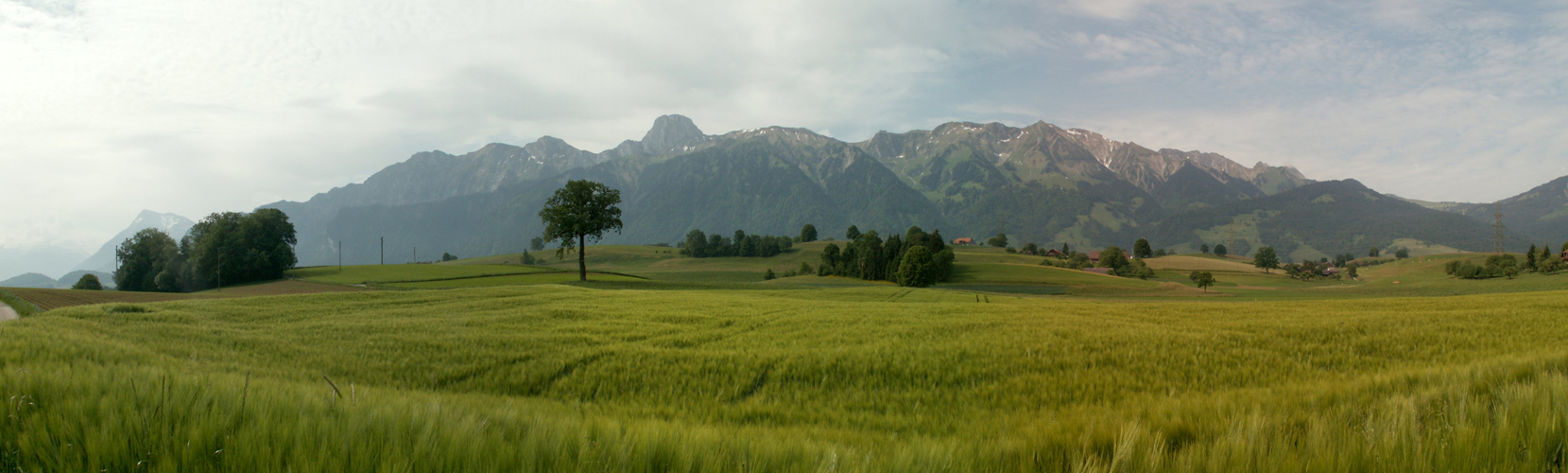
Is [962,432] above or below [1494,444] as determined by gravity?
below

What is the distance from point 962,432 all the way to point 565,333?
28.3 ft

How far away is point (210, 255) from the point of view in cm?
7200

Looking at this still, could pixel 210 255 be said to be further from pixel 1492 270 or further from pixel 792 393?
pixel 1492 270

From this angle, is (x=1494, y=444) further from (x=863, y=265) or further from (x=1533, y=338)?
(x=863, y=265)

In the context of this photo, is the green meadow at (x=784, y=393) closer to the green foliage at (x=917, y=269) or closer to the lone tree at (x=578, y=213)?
the lone tree at (x=578, y=213)

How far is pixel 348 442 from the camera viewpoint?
2.21 metres

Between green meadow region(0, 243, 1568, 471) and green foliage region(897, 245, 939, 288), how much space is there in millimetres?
75044

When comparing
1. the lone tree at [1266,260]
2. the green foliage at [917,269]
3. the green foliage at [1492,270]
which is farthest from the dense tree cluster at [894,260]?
the lone tree at [1266,260]

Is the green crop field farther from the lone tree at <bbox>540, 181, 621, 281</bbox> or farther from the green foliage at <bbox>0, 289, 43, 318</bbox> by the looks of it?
the green foliage at <bbox>0, 289, 43, 318</bbox>

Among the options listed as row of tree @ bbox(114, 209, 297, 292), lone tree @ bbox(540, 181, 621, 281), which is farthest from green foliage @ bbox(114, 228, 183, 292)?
lone tree @ bbox(540, 181, 621, 281)

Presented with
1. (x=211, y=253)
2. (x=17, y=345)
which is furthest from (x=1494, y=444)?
(x=211, y=253)

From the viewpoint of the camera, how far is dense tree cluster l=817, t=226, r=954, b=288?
90.4m

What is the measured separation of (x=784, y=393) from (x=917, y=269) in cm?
8597

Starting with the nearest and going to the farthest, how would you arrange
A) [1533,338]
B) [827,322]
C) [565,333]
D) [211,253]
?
[1533,338] < [565,333] < [827,322] < [211,253]
